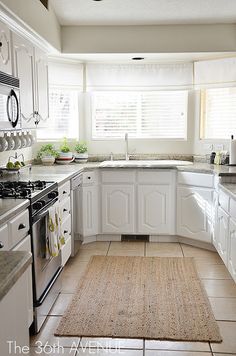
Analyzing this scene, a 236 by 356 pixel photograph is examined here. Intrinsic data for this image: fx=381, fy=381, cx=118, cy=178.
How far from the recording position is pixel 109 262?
3877mm

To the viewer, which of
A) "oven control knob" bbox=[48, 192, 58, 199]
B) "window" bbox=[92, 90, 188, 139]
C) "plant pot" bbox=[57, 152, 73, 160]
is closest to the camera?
"oven control knob" bbox=[48, 192, 58, 199]

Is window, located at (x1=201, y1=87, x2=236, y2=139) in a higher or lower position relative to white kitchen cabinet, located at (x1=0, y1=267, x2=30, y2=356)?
higher

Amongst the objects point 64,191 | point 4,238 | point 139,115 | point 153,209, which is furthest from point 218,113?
point 4,238

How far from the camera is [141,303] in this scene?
9.74 feet

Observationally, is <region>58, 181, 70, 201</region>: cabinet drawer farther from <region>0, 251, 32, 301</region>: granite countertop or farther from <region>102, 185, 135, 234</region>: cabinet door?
<region>0, 251, 32, 301</region>: granite countertop

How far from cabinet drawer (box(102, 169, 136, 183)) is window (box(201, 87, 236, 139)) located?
119 centimetres

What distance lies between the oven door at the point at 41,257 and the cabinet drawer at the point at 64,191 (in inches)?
21.1

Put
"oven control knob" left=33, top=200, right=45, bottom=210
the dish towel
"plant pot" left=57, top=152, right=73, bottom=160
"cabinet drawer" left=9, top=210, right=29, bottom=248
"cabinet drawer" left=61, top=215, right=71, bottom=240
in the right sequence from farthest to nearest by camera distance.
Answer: "plant pot" left=57, top=152, right=73, bottom=160, "cabinet drawer" left=61, top=215, right=71, bottom=240, the dish towel, "oven control knob" left=33, top=200, right=45, bottom=210, "cabinet drawer" left=9, top=210, right=29, bottom=248

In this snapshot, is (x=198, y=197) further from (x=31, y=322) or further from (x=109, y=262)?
(x=31, y=322)

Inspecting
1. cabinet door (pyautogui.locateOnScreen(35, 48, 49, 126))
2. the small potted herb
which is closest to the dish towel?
cabinet door (pyautogui.locateOnScreen(35, 48, 49, 126))

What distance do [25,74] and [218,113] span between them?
249 cm

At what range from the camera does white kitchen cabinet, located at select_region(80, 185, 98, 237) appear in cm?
432

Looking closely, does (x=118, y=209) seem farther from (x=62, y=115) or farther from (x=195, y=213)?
(x=62, y=115)

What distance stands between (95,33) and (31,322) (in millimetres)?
3152
